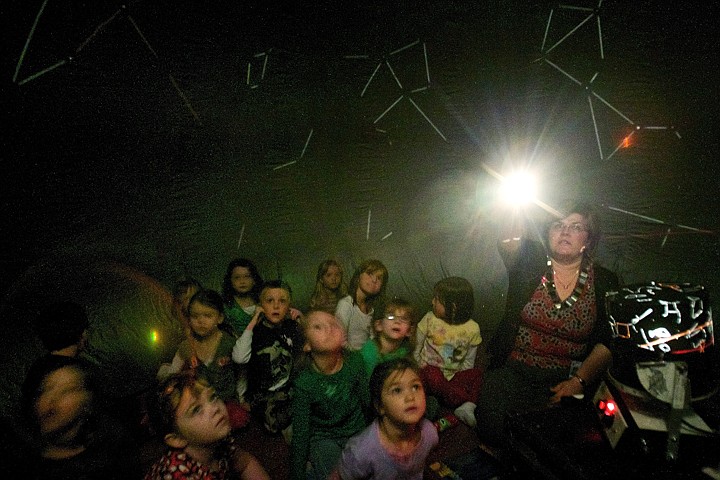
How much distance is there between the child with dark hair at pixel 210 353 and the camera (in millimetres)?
2652

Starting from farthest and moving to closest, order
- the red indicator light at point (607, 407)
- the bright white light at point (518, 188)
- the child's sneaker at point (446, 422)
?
the bright white light at point (518, 188) < the child's sneaker at point (446, 422) < the red indicator light at point (607, 407)

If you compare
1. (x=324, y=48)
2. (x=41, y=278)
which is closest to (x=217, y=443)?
(x=41, y=278)

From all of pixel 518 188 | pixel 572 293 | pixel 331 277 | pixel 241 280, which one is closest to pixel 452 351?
pixel 572 293

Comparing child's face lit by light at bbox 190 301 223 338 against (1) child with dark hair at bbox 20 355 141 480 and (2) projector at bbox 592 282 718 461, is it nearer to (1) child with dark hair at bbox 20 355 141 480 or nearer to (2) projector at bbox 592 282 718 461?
(1) child with dark hair at bbox 20 355 141 480

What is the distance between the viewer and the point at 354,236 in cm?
370

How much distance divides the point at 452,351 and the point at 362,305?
783mm

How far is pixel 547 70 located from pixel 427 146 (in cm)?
120

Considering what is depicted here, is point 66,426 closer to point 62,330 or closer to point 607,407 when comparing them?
point 62,330

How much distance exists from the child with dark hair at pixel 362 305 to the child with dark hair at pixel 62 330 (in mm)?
1652

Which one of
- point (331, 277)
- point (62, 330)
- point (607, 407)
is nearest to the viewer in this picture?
point (607, 407)

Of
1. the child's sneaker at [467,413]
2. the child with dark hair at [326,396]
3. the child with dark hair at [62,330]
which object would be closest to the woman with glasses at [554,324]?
the child's sneaker at [467,413]

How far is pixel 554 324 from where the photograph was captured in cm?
237

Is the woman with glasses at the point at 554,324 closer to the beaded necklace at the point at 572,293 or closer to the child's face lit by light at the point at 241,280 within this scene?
the beaded necklace at the point at 572,293

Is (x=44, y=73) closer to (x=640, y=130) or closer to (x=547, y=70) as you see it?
(x=547, y=70)
